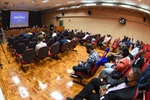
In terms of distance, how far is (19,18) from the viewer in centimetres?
1545

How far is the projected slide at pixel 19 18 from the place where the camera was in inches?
584

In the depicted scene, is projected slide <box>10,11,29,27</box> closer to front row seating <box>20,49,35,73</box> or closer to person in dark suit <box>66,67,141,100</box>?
front row seating <box>20,49,35,73</box>

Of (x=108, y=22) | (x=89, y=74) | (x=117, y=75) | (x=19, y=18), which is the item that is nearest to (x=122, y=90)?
(x=117, y=75)

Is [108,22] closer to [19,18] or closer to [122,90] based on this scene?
[122,90]

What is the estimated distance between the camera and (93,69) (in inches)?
123

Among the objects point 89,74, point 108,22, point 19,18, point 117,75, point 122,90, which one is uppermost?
point 19,18

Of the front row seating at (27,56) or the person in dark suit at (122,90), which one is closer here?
the person in dark suit at (122,90)

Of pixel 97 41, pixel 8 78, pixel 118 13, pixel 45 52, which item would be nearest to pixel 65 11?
pixel 118 13

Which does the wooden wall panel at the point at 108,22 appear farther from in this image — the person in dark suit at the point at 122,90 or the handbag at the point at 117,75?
the person in dark suit at the point at 122,90

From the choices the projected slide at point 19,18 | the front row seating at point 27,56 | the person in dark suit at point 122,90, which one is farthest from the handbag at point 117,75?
the projected slide at point 19,18

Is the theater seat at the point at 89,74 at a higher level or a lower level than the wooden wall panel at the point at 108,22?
lower

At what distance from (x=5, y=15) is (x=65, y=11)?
23.8 ft

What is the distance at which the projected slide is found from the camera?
14825 millimetres

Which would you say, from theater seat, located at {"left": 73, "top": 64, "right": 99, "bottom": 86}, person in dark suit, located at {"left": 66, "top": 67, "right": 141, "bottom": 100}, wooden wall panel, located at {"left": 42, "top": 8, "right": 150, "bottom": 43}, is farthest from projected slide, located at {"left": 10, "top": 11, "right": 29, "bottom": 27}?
person in dark suit, located at {"left": 66, "top": 67, "right": 141, "bottom": 100}
